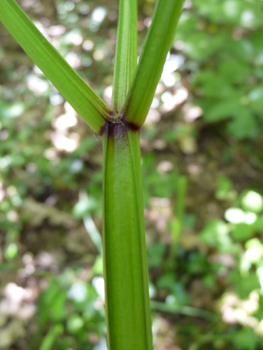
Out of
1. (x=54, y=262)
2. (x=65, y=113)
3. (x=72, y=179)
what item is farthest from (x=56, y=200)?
(x=65, y=113)

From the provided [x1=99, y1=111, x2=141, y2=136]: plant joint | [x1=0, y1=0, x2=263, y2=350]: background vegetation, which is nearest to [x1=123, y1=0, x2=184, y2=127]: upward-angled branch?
[x1=99, y1=111, x2=141, y2=136]: plant joint

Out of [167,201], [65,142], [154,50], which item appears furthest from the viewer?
[65,142]

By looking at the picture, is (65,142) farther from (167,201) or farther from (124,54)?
(124,54)

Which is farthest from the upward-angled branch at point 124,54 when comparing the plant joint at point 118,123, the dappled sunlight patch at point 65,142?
the dappled sunlight patch at point 65,142

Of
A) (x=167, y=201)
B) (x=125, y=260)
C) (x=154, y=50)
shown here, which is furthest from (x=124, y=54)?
(x=167, y=201)

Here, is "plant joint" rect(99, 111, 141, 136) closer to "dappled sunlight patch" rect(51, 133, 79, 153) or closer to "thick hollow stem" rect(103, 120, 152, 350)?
"thick hollow stem" rect(103, 120, 152, 350)

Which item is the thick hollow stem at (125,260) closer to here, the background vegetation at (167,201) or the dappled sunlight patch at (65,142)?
the background vegetation at (167,201)
